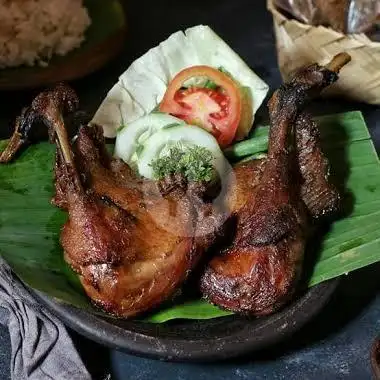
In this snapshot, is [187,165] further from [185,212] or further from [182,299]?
[182,299]

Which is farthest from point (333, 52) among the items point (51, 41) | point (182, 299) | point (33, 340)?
point (33, 340)

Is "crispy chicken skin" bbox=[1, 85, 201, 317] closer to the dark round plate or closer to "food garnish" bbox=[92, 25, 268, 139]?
the dark round plate

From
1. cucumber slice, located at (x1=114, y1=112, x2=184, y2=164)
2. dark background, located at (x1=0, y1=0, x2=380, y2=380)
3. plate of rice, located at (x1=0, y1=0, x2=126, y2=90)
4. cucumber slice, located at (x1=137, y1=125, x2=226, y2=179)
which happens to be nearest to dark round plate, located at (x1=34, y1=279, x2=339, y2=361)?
dark background, located at (x1=0, y1=0, x2=380, y2=380)

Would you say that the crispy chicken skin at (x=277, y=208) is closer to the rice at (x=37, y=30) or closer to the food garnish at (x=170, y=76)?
the food garnish at (x=170, y=76)

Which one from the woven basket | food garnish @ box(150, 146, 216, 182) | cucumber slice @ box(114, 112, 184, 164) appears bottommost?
the woven basket

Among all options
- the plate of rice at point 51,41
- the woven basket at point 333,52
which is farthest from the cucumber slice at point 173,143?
the plate of rice at point 51,41

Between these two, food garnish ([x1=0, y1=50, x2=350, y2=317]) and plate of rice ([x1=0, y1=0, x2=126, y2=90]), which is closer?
food garnish ([x1=0, y1=50, x2=350, y2=317])

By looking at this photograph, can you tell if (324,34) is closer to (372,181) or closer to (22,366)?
(372,181)
